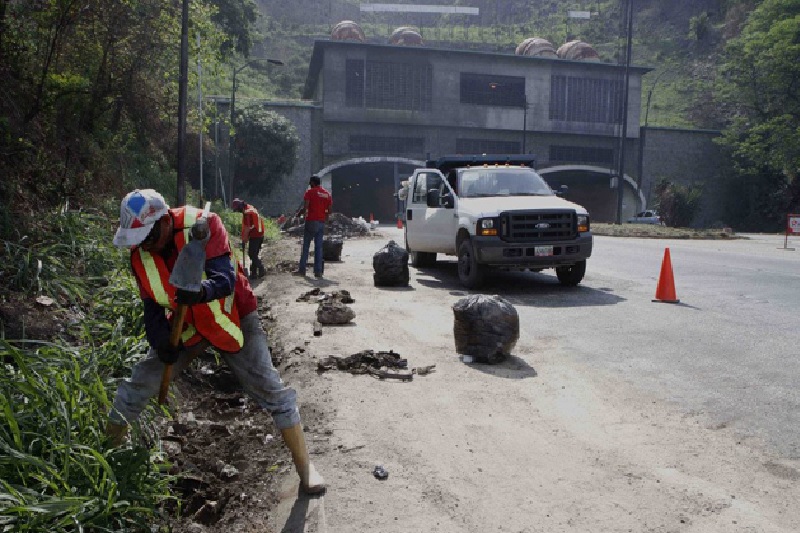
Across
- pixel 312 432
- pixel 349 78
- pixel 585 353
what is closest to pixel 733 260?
pixel 585 353

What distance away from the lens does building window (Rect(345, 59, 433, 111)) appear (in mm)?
54719

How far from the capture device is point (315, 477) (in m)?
3.92

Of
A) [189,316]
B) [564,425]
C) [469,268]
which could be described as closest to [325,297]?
[469,268]

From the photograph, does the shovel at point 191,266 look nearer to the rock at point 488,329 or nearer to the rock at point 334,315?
the rock at point 488,329

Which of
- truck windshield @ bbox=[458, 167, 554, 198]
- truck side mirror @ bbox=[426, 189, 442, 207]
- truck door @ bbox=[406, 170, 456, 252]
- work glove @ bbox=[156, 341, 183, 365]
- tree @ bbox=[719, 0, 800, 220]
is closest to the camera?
work glove @ bbox=[156, 341, 183, 365]

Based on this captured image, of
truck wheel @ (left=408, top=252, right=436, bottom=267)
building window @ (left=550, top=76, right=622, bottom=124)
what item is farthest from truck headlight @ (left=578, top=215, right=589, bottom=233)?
building window @ (left=550, top=76, right=622, bottom=124)

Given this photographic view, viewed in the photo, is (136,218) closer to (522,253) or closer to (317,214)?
(522,253)

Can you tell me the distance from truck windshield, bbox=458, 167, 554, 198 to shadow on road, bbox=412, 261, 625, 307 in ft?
5.14

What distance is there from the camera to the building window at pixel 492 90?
57.0 m

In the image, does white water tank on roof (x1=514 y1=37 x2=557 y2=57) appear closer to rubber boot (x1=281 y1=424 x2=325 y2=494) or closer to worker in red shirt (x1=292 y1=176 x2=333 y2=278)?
worker in red shirt (x1=292 y1=176 x2=333 y2=278)

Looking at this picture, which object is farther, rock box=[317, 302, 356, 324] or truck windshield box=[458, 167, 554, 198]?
truck windshield box=[458, 167, 554, 198]

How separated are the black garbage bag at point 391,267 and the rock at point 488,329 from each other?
5224 millimetres

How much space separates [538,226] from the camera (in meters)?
11.5

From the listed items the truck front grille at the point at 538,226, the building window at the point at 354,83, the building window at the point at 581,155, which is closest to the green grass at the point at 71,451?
the truck front grille at the point at 538,226
